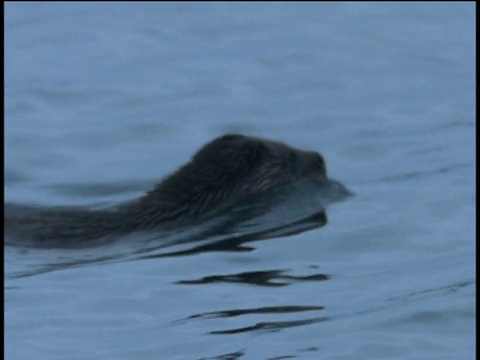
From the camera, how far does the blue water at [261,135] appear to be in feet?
33.4

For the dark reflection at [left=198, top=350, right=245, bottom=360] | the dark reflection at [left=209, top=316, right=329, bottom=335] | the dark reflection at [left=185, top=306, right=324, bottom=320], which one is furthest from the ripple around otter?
the dark reflection at [left=198, top=350, right=245, bottom=360]

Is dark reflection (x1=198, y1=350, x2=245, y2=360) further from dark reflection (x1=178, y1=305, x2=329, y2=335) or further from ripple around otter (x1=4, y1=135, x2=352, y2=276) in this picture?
ripple around otter (x1=4, y1=135, x2=352, y2=276)

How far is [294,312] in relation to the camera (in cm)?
1048

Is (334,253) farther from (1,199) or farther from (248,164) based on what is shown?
(1,199)

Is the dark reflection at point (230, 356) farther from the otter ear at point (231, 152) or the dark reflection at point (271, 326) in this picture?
the otter ear at point (231, 152)

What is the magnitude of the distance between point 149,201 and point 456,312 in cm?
273

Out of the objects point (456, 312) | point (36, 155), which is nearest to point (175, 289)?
point (456, 312)

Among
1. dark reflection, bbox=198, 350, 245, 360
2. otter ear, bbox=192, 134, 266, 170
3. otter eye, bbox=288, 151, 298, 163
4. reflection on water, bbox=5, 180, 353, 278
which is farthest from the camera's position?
otter eye, bbox=288, 151, 298, 163

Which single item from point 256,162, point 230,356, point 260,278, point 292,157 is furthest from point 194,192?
point 230,356

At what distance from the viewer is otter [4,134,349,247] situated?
471 inches

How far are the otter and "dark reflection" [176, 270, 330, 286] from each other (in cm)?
101

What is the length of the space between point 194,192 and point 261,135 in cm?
359

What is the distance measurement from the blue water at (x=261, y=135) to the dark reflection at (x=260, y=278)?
0.07 ft

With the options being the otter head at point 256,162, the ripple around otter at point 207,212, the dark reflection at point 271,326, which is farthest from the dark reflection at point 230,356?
the otter head at point 256,162
